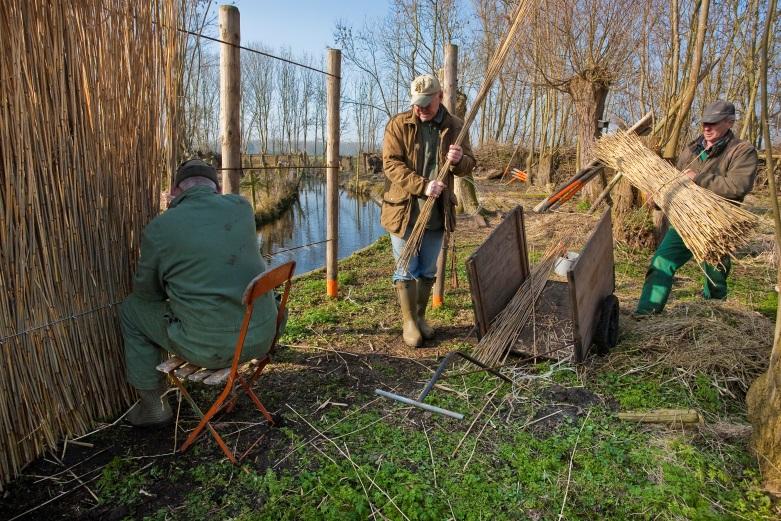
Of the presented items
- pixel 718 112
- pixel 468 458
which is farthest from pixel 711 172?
pixel 468 458

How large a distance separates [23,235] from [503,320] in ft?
8.90

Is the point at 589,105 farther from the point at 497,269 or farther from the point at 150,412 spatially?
the point at 150,412

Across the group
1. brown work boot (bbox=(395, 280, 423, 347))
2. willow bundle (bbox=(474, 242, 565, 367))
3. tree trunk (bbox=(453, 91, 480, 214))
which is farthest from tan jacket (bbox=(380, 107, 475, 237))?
tree trunk (bbox=(453, 91, 480, 214))

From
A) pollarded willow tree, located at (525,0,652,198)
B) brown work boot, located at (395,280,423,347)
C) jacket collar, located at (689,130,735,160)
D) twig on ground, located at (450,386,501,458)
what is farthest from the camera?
pollarded willow tree, located at (525,0,652,198)

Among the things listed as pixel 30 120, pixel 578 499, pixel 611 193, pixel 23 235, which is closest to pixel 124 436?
pixel 23 235

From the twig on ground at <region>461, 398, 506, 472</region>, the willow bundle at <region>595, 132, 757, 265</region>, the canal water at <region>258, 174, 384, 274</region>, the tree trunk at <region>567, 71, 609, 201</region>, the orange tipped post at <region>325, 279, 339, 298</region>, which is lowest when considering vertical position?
the canal water at <region>258, 174, 384, 274</region>

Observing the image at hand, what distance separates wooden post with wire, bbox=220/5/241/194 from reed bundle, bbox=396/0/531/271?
48.9 inches

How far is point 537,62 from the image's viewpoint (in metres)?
10.2

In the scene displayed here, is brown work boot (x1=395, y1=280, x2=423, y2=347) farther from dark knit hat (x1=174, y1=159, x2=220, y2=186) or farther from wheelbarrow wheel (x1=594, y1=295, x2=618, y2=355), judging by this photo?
dark knit hat (x1=174, y1=159, x2=220, y2=186)

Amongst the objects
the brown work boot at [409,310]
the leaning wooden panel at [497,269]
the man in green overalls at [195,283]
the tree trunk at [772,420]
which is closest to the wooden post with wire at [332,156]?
the brown work boot at [409,310]

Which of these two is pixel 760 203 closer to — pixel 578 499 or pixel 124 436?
pixel 578 499

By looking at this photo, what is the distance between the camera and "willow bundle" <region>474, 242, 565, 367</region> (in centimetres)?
328

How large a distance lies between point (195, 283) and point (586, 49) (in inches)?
383

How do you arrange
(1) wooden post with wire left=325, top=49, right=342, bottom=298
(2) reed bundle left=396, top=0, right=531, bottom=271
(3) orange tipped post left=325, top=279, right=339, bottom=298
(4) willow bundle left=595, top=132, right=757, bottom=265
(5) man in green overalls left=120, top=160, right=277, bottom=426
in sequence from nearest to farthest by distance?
(5) man in green overalls left=120, top=160, right=277, bottom=426, (2) reed bundle left=396, top=0, right=531, bottom=271, (4) willow bundle left=595, top=132, right=757, bottom=265, (1) wooden post with wire left=325, top=49, right=342, bottom=298, (3) orange tipped post left=325, top=279, right=339, bottom=298
